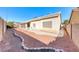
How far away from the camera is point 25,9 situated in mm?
1516

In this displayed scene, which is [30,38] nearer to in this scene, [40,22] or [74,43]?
[40,22]

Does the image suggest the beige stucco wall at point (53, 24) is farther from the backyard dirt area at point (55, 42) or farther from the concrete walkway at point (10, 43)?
the concrete walkway at point (10, 43)

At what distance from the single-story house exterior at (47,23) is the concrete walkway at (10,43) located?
13 centimetres

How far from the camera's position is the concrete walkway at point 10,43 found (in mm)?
1496

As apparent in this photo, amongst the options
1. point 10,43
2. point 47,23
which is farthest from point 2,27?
point 47,23

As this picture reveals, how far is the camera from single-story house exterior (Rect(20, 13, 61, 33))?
4.96ft

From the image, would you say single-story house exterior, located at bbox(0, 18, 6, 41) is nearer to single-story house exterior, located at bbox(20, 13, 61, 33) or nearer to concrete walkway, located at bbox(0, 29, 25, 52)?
concrete walkway, located at bbox(0, 29, 25, 52)

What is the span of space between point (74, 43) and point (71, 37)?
64 mm

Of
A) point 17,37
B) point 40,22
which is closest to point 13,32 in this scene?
point 17,37

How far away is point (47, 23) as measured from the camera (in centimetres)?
152

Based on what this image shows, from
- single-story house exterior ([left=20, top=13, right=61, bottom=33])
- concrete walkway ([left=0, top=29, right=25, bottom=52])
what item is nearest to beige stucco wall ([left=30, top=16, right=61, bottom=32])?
single-story house exterior ([left=20, top=13, right=61, bottom=33])

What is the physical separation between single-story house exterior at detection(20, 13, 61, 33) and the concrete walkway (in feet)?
0.43

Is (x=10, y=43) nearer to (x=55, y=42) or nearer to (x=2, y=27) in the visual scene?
(x=2, y=27)
